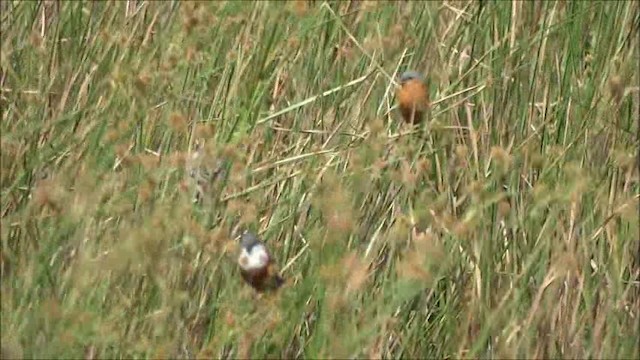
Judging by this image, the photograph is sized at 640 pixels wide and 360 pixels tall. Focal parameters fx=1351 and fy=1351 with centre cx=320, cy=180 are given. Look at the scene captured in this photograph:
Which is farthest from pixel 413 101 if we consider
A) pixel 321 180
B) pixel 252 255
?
pixel 252 255

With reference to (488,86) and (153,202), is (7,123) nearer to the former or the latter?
(153,202)

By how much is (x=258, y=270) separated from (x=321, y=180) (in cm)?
40

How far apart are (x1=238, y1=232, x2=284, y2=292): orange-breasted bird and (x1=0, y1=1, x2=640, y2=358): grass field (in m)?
0.02

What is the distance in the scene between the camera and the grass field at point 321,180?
5.45 ft

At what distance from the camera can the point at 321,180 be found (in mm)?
2053

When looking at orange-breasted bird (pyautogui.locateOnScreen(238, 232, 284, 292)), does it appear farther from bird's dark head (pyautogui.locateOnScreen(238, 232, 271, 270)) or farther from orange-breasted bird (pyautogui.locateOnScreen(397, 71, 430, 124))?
orange-breasted bird (pyautogui.locateOnScreen(397, 71, 430, 124))

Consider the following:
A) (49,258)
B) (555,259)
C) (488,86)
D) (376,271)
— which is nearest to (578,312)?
(555,259)

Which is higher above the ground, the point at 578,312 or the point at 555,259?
the point at 555,259

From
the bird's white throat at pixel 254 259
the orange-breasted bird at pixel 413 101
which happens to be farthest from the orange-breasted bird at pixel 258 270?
the orange-breasted bird at pixel 413 101

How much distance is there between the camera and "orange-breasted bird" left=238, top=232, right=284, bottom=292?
5.51 feet

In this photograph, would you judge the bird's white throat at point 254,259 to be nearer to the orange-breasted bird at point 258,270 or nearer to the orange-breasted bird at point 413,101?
the orange-breasted bird at point 258,270

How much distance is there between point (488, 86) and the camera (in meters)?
2.22

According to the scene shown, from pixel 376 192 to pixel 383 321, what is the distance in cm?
57

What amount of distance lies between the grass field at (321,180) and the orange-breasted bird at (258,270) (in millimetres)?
18
